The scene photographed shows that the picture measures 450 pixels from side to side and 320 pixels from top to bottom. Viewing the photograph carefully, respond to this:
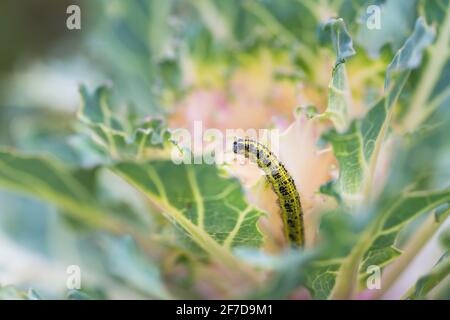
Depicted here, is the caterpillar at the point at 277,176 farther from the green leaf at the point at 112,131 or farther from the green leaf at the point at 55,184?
the green leaf at the point at 55,184

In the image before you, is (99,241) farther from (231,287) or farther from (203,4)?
(203,4)

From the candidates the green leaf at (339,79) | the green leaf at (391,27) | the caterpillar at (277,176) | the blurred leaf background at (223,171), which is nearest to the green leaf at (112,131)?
the blurred leaf background at (223,171)

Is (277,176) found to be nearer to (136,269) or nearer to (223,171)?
(223,171)

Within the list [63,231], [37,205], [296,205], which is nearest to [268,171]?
[296,205]

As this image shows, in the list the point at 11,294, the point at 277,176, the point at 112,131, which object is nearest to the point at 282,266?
the point at 277,176

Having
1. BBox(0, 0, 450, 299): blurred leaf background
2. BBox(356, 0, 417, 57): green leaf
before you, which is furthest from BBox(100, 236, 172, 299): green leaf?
BBox(356, 0, 417, 57): green leaf
